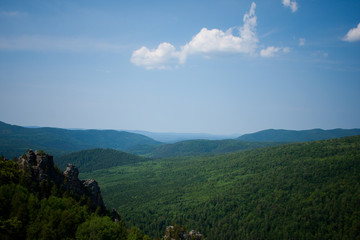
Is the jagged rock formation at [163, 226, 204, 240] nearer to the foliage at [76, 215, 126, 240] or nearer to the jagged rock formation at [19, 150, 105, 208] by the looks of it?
the foliage at [76, 215, 126, 240]

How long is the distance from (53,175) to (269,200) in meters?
132

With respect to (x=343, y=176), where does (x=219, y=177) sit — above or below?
below

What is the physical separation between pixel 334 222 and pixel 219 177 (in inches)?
4065

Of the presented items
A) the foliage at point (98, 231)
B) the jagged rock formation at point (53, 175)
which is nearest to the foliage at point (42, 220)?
the foliage at point (98, 231)

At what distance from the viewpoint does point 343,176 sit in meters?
133

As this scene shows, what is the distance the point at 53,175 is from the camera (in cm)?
5919

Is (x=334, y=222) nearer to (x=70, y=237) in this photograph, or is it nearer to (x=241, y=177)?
(x=241, y=177)

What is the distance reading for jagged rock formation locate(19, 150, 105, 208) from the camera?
54.7m

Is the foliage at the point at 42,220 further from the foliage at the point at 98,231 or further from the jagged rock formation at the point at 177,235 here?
the jagged rock formation at the point at 177,235

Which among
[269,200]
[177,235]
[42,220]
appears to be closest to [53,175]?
[42,220]

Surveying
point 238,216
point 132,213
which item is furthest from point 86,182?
point 238,216

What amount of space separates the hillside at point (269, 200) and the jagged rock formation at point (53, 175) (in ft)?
202

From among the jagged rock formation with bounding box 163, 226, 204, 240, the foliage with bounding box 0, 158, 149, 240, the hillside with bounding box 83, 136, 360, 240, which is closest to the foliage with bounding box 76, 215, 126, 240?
the foliage with bounding box 0, 158, 149, 240

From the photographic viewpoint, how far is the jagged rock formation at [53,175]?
5472 cm
